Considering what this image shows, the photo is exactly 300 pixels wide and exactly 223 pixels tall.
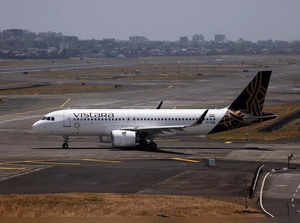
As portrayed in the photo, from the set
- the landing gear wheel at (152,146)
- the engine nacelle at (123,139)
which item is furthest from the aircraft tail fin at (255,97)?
the engine nacelle at (123,139)

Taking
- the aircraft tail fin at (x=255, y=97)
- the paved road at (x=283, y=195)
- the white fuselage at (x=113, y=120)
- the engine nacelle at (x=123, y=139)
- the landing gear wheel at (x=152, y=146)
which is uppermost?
the aircraft tail fin at (x=255, y=97)

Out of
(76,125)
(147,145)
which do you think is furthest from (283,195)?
(76,125)

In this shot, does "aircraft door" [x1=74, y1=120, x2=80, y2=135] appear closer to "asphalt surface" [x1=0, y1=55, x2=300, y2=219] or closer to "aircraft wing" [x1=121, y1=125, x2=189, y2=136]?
"asphalt surface" [x1=0, y1=55, x2=300, y2=219]

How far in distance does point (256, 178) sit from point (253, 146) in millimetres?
18204

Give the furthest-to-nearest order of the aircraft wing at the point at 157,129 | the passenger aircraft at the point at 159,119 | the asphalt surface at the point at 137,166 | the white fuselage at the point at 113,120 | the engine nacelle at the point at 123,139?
the white fuselage at the point at 113,120 → the passenger aircraft at the point at 159,119 → the engine nacelle at the point at 123,139 → the aircraft wing at the point at 157,129 → the asphalt surface at the point at 137,166

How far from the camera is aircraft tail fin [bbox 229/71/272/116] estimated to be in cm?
5953

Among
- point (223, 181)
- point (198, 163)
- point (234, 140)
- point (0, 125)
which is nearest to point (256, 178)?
point (223, 181)

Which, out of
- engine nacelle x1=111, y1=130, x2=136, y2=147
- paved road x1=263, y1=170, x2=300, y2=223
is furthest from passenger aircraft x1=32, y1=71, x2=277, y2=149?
paved road x1=263, y1=170, x2=300, y2=223

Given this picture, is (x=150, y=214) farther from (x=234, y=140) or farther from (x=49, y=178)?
(x=234, y=140)

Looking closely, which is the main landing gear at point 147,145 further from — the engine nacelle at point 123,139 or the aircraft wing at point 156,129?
the engine nacelle at point 123,139

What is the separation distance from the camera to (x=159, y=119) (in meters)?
60.0

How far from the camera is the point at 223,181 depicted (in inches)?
1674

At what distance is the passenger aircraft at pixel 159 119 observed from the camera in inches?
2341

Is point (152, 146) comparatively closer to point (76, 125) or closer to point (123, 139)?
point (123, 139)
